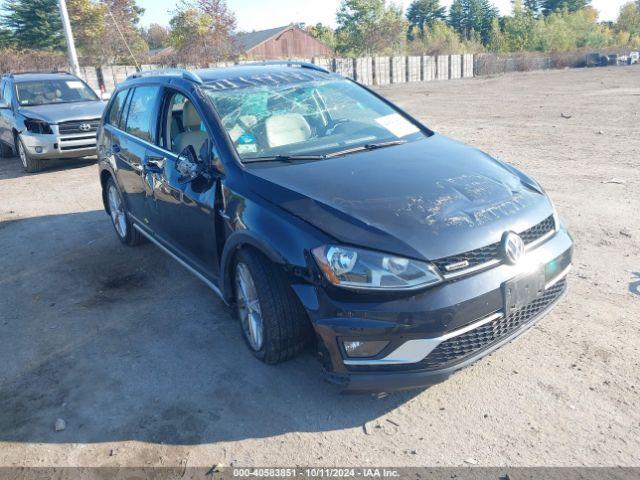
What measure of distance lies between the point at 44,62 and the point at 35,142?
18486 mm

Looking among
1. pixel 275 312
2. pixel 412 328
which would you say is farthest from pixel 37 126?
pixel 412 328

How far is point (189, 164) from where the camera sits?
3770 millimetres

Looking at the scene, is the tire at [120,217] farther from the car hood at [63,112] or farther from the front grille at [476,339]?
the car hood at [63,112]

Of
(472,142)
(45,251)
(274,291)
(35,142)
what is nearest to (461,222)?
(274,291)

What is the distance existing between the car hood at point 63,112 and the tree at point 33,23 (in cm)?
4089

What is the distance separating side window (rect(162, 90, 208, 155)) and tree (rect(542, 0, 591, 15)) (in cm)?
11174

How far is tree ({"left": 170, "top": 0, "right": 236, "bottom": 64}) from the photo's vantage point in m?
32.7

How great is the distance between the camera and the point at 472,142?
36.2 feet

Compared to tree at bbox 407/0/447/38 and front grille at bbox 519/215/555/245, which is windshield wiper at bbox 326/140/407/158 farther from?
tree at bbox 407/0/447/38

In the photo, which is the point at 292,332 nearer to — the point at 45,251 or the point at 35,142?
the point at 45,251

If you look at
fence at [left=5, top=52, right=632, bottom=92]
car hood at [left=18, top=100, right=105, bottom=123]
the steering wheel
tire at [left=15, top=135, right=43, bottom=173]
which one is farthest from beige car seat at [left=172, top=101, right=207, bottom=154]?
fence at [left=5, top=52, right=632, bottom=92]

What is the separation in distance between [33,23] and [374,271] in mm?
52555

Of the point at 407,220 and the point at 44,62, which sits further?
the point at 44,62

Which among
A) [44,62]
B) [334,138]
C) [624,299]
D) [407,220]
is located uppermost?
[44,62]
